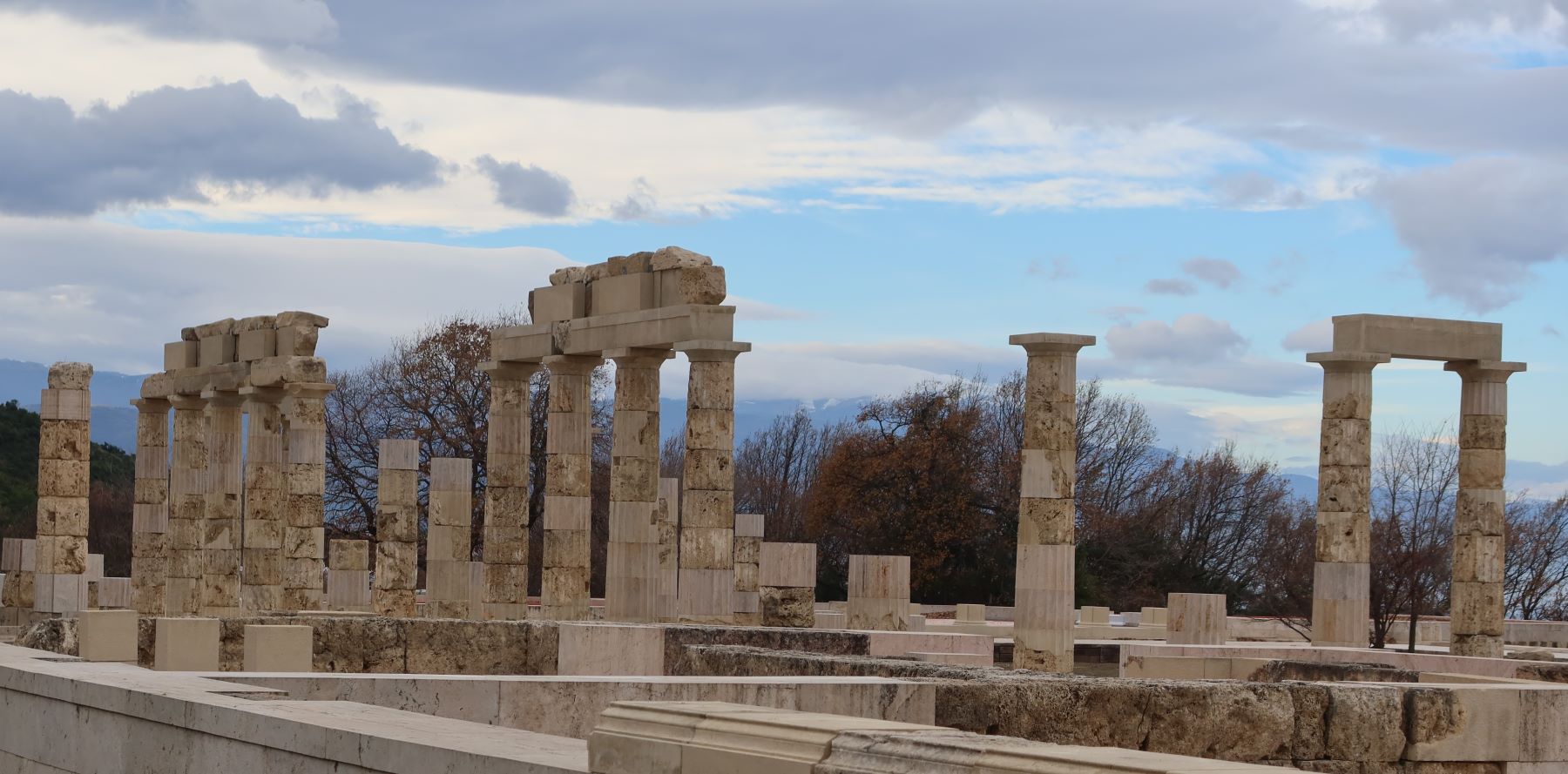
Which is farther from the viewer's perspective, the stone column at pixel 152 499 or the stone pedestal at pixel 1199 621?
the stone column at pixel 152 499

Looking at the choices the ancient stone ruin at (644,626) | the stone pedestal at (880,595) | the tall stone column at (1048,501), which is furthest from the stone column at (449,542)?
the tall stone column at (1048,501)

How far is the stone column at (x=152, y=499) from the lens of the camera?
3866 centimetres

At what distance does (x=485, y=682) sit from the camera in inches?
453

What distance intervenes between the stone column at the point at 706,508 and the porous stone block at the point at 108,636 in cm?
1313

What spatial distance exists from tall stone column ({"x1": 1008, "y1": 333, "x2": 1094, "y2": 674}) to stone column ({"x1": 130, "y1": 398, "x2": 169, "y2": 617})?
20.5 m

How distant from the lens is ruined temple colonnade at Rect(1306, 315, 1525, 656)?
1074 inches

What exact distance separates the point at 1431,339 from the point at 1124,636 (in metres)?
8.64

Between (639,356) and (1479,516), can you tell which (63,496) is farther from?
(1479,516)

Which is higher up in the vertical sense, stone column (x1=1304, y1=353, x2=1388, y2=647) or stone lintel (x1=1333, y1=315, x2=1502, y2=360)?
stone lintel (x1=1333, y1=315, x2=1502, y2=360)

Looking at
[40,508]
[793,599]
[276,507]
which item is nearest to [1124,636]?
[793,599]

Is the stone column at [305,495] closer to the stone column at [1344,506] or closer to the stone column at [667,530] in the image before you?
the stone column at [667,530]

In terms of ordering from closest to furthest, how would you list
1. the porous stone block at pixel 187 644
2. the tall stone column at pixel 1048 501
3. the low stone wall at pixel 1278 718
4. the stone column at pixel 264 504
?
the low stone wall at pixel 1278 718 < the porous stone block at pixel 187 644 < the tall stone column at pixel 1048 501 < the stone column at pixel 264 504

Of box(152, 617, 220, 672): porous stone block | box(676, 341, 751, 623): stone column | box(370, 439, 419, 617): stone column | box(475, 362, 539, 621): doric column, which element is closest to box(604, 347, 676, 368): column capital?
box(676, 341, 751, 623): stone column

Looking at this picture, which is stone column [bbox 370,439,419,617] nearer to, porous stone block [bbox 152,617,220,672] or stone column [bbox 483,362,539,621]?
stone column [bbox 483,362,539,621]
